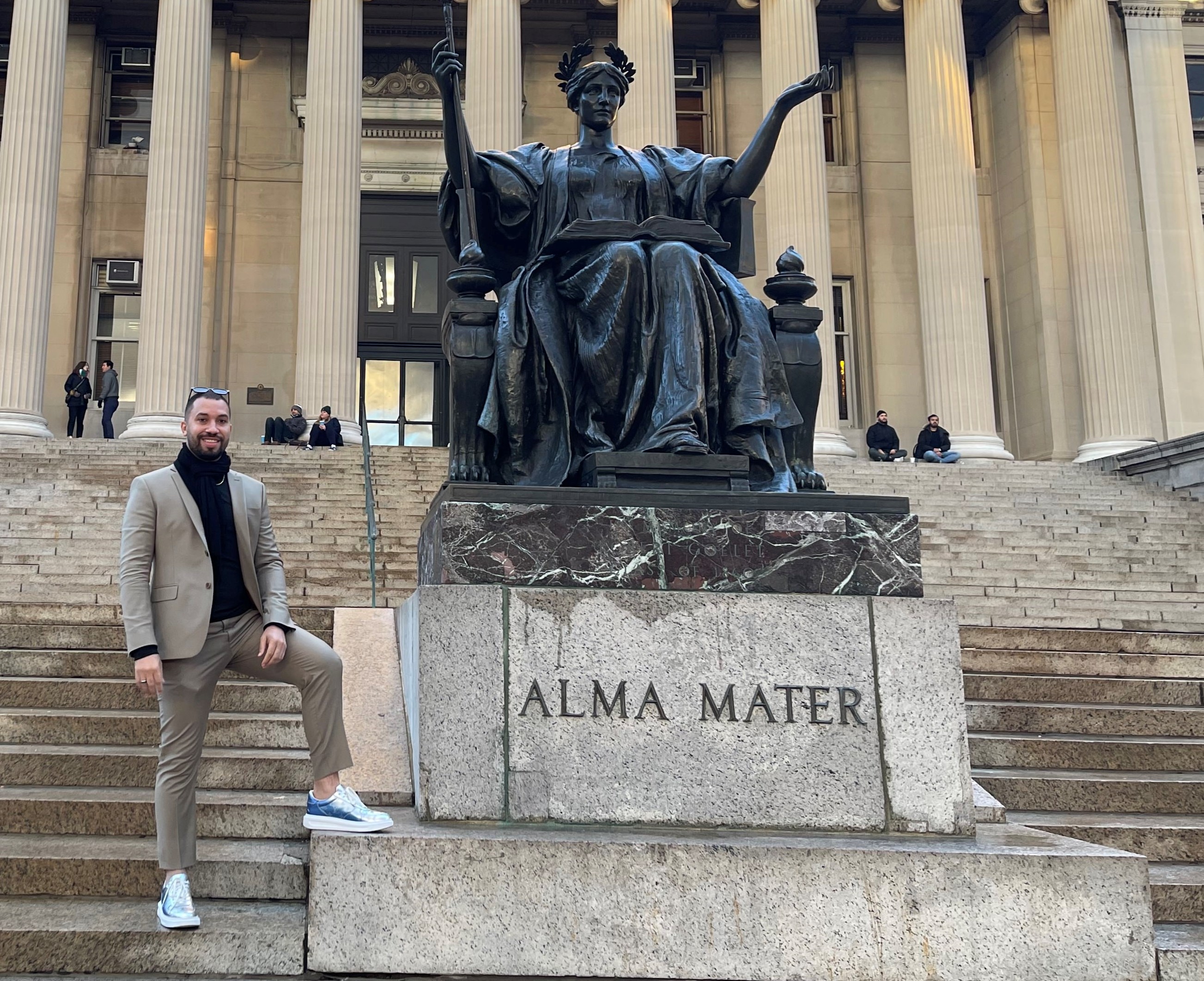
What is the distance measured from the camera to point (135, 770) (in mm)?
5672

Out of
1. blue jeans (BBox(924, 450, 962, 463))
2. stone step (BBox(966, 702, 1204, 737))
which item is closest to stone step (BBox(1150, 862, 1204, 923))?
stone step (BBox(966, 702, 1204, 737))

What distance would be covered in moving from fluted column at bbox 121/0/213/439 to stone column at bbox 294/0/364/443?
196 cm

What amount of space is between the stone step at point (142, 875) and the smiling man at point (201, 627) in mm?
245

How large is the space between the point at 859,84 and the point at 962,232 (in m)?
6.84

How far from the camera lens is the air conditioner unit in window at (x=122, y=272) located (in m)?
28.0

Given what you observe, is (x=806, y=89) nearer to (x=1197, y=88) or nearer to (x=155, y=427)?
(x=155, y=427)

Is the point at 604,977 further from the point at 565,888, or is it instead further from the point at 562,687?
the point at 562,687

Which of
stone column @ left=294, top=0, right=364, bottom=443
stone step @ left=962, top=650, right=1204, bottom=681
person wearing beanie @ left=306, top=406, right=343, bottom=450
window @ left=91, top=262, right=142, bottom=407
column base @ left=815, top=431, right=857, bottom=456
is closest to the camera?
stone step @ left=962, top=650, right=1204, bottom=681

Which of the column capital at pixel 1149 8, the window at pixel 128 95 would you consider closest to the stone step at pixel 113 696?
the window at pixel 128 95

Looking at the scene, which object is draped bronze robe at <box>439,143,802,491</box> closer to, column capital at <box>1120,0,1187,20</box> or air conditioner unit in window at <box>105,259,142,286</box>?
air conditioner unit in window at <box>105,259,142,286</box>

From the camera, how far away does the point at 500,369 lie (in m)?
5.66

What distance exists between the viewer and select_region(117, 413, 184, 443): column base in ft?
72.1

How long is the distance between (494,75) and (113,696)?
20.0 metres

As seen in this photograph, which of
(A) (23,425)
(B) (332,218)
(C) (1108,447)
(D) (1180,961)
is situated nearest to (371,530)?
(D) (1180,961)
